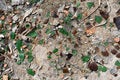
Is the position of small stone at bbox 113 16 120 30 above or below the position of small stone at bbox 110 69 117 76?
above

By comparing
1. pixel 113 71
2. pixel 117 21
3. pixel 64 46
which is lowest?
pixel 113 71

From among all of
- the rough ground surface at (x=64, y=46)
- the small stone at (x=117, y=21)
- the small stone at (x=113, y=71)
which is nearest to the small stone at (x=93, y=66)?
the rough ground surface at (x=64, y=46)

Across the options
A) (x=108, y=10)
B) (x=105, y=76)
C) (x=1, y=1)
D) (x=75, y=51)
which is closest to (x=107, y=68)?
(x=105, y=76)

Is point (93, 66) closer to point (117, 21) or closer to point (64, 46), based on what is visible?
point (64, 46)

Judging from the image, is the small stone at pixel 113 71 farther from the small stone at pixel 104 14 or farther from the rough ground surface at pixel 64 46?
the small stone at pixel 104 14

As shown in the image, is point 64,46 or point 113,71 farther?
point 64,46

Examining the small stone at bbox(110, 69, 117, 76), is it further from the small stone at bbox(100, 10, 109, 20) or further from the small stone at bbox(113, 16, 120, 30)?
the small stone at bbox(100, 10, 109, 20)

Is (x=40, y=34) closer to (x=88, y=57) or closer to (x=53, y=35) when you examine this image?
(x=53, y=35)

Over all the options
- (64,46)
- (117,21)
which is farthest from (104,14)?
(64,46)

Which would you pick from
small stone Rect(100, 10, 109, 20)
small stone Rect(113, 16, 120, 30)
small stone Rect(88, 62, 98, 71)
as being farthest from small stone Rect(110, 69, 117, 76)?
small stone Rect(100, 10, 109, 20)
